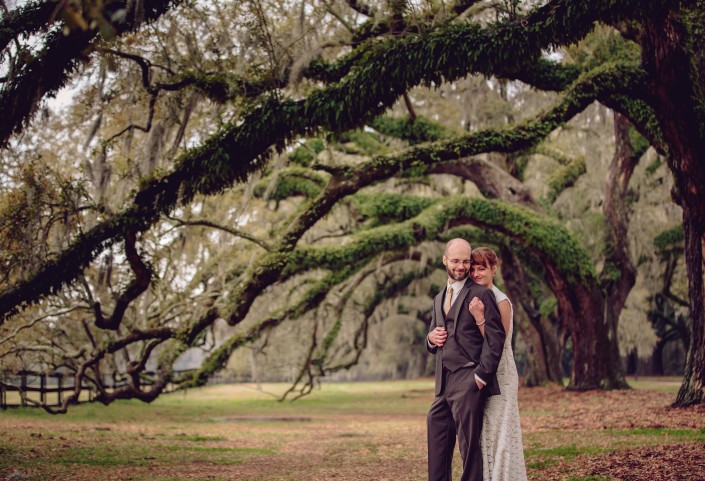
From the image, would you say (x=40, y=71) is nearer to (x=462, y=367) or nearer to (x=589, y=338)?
(x=462, y=367)

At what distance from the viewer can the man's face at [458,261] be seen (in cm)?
482

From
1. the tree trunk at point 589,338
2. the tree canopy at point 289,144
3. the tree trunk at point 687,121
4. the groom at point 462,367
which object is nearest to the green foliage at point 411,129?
the tree canopy at point 289,144

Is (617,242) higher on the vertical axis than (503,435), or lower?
higher

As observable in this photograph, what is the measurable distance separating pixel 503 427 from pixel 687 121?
6172 mm

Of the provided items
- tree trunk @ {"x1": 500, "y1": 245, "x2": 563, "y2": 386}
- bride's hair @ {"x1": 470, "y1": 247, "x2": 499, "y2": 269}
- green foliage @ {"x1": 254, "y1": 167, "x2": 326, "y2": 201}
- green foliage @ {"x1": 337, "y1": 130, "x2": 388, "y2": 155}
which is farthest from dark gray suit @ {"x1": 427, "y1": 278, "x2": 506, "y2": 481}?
tree trunk @ {"x1": 500, "y1": 245, "x2": 563, "y2": 386}

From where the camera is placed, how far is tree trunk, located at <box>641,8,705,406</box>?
8836 millimetres

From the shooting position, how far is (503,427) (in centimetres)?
469

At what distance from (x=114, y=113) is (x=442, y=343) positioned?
8.19m

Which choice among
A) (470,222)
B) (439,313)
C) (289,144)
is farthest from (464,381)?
(470,222)

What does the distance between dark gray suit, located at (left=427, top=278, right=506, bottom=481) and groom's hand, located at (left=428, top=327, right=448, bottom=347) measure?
3cm

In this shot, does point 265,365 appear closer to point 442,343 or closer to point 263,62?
point 263,62

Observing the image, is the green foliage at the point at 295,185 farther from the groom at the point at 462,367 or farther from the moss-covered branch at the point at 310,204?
the groom at the point at 462,367

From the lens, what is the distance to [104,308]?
16.3m

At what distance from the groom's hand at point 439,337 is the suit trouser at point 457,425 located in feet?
0.66
